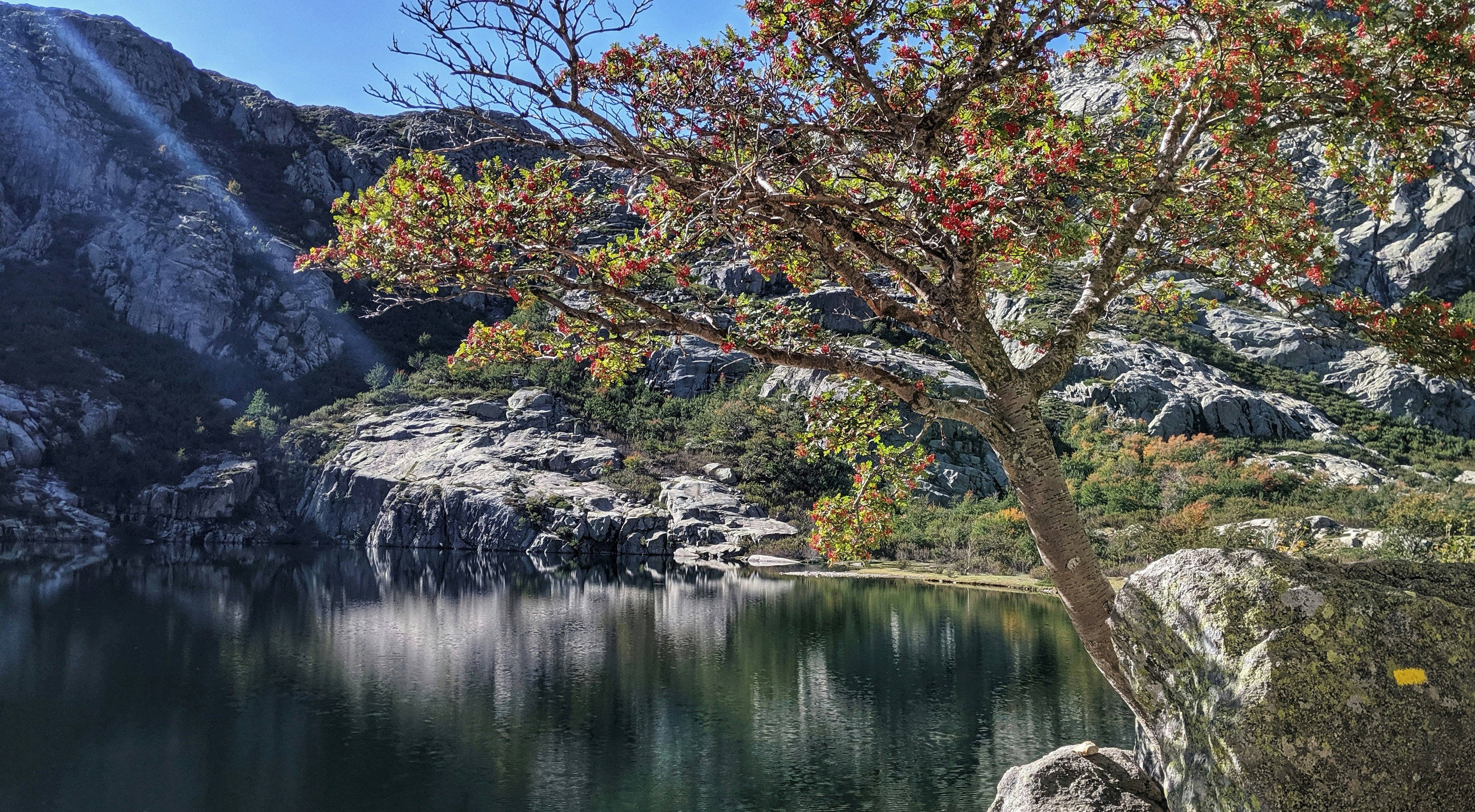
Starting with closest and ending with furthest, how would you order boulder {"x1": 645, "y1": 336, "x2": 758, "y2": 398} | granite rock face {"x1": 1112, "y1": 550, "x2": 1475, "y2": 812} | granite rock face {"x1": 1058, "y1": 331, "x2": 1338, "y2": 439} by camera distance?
granite rock face {"x1": 1112, "y1": 550, "x2": 1475, "y2": 812}
granite rock face {"x1": 1058, "y1": 331, "x2": 1338, "y2": 439}
boulder {"x1": 645, "y1": 336, "x2": 758, "y2": 398}

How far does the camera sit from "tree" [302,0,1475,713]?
7.77 metres

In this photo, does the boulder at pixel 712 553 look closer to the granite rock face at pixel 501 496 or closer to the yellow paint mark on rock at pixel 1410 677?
the granite rock face at pixel 501 496

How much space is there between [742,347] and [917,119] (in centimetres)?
307

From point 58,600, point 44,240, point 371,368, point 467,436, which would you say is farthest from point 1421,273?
point 44,240

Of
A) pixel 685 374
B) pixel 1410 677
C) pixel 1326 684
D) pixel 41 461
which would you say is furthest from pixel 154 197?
pixel 1410 677

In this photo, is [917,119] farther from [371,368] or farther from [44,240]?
[44,240]

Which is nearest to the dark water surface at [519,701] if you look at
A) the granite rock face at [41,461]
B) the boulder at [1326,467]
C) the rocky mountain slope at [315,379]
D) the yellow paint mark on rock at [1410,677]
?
the yellow paint mark on rock at [1410,677]

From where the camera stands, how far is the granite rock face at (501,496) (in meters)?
83.1

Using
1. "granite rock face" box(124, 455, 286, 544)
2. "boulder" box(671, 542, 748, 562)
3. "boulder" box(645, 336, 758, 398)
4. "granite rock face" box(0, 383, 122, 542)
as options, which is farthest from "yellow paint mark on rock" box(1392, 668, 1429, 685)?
"boulder" box(645, 336, 758, 398)

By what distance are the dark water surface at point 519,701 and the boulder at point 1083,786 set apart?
405 inches

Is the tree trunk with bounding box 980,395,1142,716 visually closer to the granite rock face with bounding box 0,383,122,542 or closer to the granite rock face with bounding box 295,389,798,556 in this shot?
the granite rock face with bounding box 295,389,798,556

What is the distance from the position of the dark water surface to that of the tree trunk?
13.2 meters

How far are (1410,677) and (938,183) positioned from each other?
16.8 feet

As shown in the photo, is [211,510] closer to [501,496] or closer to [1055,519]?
[501,496]
